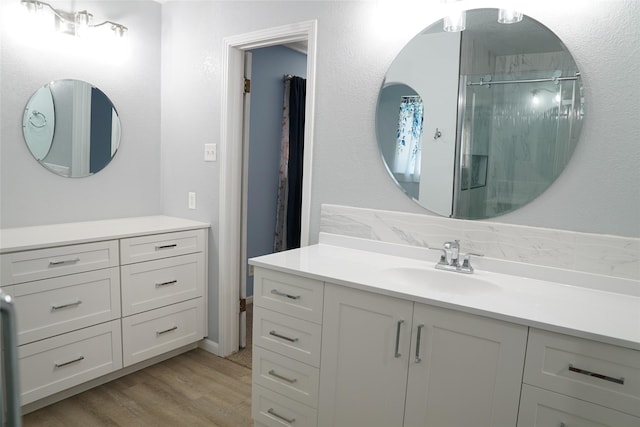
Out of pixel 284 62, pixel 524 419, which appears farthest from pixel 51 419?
pixel 284 62

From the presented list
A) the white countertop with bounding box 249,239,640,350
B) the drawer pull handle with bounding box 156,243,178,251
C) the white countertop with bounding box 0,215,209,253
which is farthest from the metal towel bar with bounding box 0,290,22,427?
the drawer pull handle with bounding box 156,243,178,251

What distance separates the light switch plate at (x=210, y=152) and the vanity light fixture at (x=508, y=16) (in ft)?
5.95

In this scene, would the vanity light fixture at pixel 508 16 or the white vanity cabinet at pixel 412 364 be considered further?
the vanity light fixture at pixel 508 16

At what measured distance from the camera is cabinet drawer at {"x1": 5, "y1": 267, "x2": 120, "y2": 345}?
2021mm

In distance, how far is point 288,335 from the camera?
5.97ft

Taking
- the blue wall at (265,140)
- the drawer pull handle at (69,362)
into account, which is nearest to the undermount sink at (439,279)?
the drawer pull handle at (69,362)

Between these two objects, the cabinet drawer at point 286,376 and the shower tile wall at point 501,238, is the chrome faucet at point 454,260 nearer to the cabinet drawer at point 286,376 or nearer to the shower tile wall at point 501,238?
the shower tile wall at point 501,238

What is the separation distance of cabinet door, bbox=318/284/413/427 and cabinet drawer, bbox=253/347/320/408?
0.05m

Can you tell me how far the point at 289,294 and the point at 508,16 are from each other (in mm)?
1483

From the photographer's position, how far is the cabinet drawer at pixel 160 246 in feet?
7.91

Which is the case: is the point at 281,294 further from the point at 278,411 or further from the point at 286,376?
the point at 278,411

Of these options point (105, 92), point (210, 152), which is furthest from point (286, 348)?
point (105, 92)

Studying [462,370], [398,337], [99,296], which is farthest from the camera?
[99,296]

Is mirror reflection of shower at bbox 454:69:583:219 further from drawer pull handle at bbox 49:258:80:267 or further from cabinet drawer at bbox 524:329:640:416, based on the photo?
drawer pull handle at bbox 49:258:80:267
